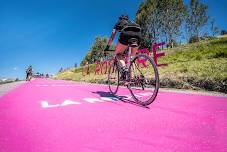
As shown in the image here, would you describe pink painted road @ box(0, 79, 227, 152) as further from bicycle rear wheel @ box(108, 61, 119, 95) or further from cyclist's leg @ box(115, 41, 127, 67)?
bicycle rear wheel @ box(108, 61, 119, 95)

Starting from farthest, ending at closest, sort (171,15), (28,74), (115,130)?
(171,15) → (28,74) → (115,130)

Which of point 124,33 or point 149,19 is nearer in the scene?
point 124,33

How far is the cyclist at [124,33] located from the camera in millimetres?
4667

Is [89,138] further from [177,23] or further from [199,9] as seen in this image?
[199,9]

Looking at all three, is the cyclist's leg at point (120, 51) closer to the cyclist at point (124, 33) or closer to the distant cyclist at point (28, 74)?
the cyclist at point (124, 33)

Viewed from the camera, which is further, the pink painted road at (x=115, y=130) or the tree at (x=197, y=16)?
the tree at (x=197, y=16)

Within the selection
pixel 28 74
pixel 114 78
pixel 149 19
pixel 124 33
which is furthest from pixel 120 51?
pixel 149 19

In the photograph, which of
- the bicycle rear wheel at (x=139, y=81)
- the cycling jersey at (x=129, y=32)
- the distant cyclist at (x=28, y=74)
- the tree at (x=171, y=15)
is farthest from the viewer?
the tree at (x=171, y=15)

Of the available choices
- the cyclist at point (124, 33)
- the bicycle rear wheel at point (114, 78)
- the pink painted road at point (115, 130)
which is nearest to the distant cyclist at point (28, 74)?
the bicycle rear wheel at point (114, 78)

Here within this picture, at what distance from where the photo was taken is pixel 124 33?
4.65 metres

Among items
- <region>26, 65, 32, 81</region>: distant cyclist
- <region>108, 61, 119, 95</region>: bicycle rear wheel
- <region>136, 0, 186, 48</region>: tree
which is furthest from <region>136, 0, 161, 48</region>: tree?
<region>108, 61, 119, 95</region>: bicycle rear wheel

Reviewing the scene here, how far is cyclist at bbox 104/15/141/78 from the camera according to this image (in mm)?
4667

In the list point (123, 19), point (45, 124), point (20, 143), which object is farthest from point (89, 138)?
point (123, 19)

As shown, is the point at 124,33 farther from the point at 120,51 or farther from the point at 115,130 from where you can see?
the point at 115,130
